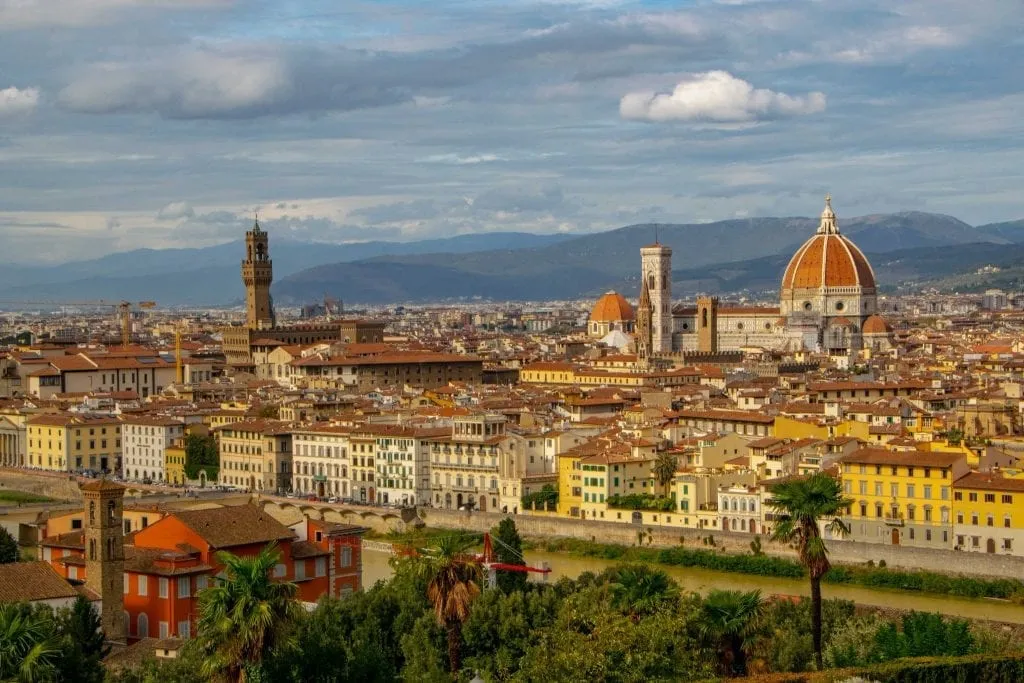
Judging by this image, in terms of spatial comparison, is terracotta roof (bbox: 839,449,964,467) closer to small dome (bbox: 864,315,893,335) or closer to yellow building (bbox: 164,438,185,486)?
yellow building (bbox: 164,438,185,486)

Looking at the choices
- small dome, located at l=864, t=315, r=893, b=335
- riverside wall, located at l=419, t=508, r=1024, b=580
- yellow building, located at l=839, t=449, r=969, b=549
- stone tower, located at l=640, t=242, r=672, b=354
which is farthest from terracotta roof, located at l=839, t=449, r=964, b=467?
stone tower, located at l=640, t=242, r=672, b=354

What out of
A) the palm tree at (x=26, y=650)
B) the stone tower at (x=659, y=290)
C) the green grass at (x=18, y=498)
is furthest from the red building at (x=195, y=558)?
the stone tower at (x=659, y=290)

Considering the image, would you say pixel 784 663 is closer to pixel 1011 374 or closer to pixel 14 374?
pixel 1011 374

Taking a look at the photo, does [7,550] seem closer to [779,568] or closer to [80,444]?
[779,568]

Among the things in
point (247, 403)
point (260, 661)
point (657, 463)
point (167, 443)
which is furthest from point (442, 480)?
point (260, 661)

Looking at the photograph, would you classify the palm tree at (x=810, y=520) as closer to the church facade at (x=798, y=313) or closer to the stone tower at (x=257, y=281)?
the church facade at (x=798, y=313)

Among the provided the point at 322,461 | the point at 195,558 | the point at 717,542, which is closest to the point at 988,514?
the point at 717,542
